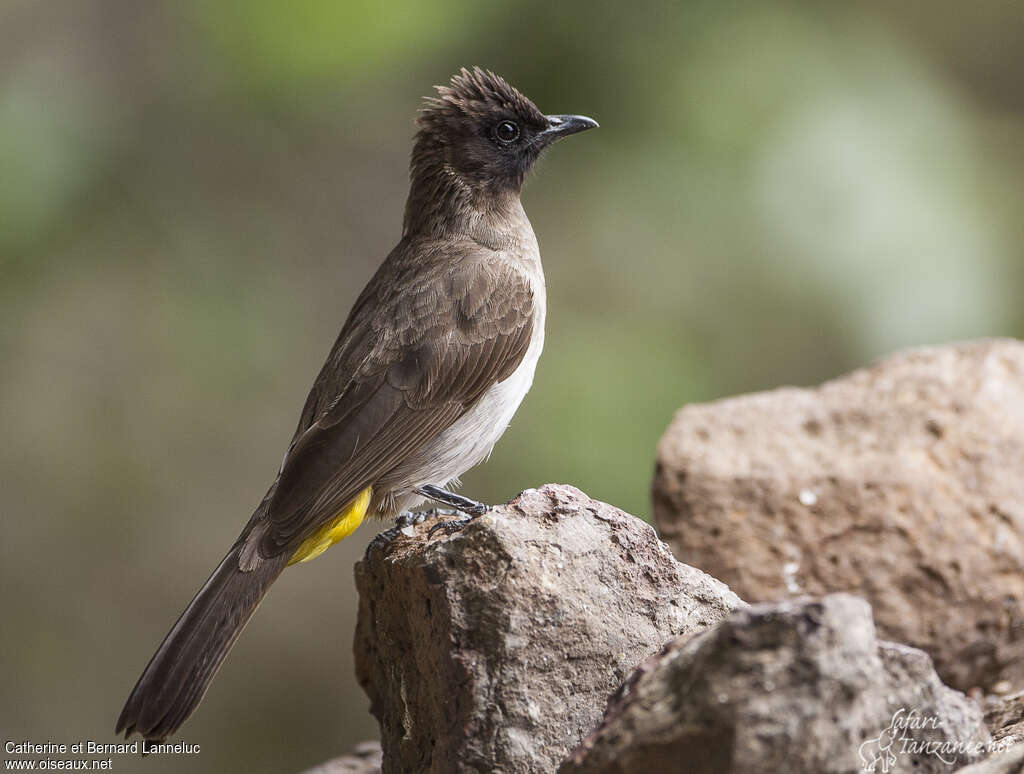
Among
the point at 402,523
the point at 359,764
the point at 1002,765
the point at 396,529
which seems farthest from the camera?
the point at 359,764

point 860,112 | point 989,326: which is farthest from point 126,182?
point 989,326

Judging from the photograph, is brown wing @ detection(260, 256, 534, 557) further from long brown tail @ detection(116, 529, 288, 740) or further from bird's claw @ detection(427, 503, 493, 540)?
bird's claw @ detection(427, 503, 493, 540)

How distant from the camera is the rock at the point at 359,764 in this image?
373cm

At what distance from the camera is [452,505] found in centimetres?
362

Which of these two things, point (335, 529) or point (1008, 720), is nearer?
point (1008, 720)

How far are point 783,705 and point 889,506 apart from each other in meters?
2.53

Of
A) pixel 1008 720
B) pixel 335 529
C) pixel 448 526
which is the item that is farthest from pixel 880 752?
pixel 335 529

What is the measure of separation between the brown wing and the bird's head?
45cm

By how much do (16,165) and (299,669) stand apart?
324 centimetres

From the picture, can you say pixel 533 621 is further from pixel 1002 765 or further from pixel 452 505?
pixel 452 505

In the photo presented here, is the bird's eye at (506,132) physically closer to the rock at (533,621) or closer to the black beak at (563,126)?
the black beak at (563,126)

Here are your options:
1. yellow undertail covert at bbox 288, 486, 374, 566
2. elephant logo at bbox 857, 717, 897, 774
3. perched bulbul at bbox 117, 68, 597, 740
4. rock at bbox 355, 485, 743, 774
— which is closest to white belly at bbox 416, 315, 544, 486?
perched bulbul at bbox 117, 68, 597, 740

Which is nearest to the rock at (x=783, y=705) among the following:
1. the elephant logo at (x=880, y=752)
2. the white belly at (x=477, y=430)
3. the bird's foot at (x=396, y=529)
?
the elephant logo at (x=880, y=752)

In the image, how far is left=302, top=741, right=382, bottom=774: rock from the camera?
3732 millimetres
